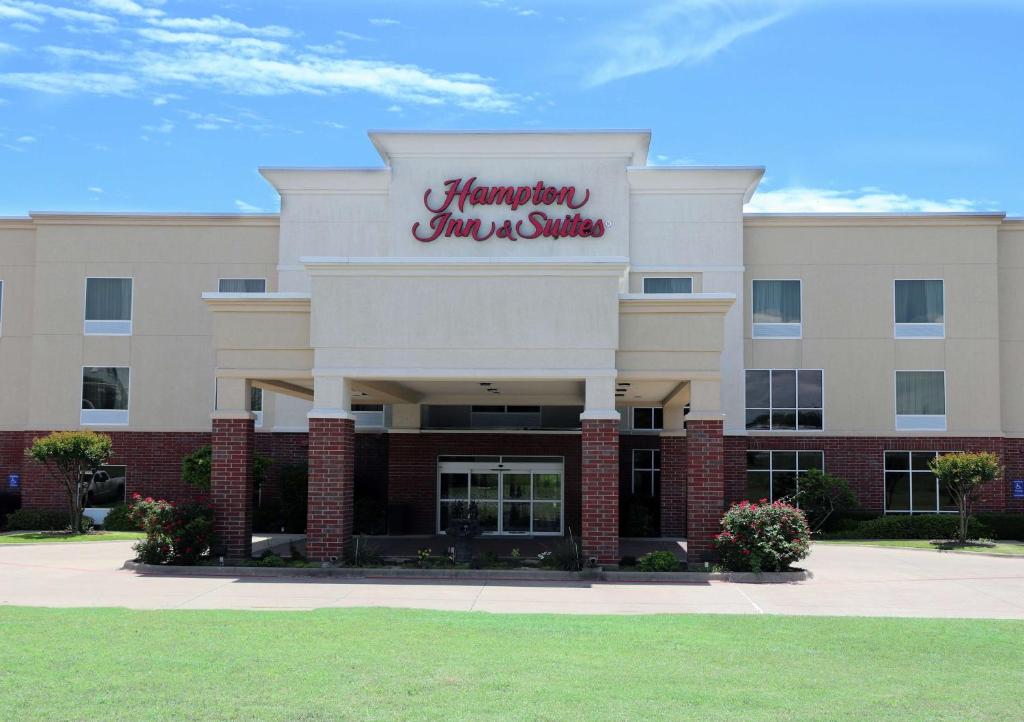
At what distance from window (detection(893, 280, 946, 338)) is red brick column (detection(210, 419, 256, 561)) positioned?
21.5 m

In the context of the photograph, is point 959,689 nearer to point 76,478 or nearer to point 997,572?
point 997,572

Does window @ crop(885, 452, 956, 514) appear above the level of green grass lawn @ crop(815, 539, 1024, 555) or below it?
above

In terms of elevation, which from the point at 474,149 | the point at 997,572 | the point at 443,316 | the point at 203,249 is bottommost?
the point at 997,572

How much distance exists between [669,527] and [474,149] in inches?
500

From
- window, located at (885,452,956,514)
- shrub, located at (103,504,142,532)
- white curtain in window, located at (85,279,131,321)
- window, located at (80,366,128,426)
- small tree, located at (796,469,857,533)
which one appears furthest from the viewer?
white curtain in window, located at (85,279,131,321)

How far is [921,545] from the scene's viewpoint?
1148 inches

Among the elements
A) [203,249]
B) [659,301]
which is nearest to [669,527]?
[659,301]

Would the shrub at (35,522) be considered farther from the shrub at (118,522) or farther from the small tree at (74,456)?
the small tree at (74,456)

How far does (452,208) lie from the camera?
30984 millimetres

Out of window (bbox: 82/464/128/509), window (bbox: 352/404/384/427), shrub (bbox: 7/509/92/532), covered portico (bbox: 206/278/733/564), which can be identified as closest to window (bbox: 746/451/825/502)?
covered portico (bbox: 206/278/733/564)

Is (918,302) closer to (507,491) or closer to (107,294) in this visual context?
(507,491)

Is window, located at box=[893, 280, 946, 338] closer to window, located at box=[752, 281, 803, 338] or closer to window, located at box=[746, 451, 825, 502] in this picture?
window, located at box=[752, 281, 803, 338]

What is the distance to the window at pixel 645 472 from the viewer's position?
34.0 metres

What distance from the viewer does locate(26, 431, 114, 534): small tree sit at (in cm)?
3041
